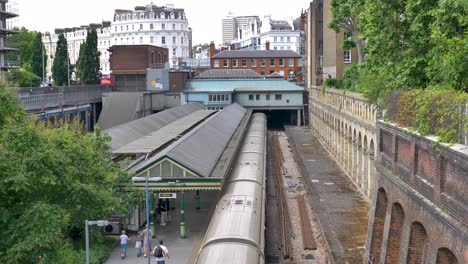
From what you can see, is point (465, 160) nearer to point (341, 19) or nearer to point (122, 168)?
point (122, 168)

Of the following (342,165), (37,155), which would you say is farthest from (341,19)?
(37,155)

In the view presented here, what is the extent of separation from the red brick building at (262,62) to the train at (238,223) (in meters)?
80.7

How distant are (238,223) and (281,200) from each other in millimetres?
16995

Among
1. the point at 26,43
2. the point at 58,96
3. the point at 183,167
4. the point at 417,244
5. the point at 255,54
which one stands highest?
the point at 26,43

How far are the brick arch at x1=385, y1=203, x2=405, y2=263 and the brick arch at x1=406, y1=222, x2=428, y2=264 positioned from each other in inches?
73.9

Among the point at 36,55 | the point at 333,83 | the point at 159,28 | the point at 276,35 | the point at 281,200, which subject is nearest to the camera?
the point at 281,200

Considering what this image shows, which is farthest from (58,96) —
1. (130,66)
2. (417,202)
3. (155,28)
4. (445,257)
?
(155,28)

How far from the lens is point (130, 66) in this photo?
8206 cm

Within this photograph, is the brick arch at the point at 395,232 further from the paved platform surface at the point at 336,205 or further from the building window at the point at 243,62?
the building window at the point at 243,62

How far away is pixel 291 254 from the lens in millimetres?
25859

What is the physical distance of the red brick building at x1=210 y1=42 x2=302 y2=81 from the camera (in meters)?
113

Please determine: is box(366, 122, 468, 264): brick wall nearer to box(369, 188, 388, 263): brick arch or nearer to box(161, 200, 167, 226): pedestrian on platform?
box(369, 188, 388, 263): brick arch

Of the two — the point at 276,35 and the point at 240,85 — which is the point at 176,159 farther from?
the point at 276,35

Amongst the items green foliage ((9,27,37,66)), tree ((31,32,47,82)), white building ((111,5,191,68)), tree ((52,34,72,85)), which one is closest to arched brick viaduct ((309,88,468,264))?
tree ((52,34,72,85))
